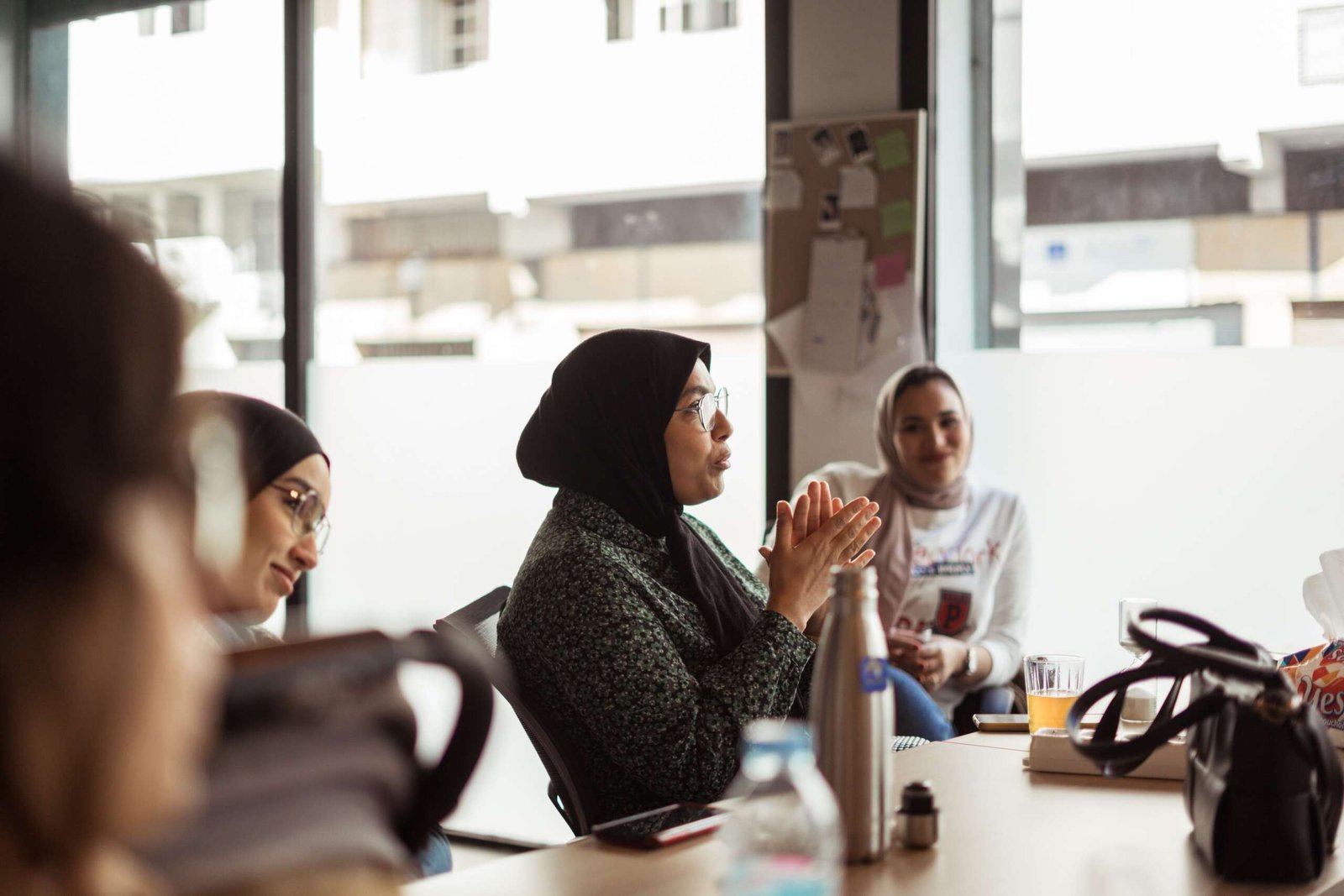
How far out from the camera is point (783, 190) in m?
3.53

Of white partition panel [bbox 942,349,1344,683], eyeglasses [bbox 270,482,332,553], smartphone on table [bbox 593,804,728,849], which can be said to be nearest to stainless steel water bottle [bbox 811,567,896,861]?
smartphone on table [bbox 593,804,728,849]

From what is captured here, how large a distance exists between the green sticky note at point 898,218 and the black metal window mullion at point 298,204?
2.01 m

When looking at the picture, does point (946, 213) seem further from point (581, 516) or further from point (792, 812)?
point (792, 812)

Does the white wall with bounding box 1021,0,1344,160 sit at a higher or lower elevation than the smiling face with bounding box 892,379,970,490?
higher

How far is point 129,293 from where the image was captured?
1.64ft

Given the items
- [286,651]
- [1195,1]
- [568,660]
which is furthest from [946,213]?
[286,651]

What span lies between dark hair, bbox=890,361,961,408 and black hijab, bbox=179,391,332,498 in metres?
1.64

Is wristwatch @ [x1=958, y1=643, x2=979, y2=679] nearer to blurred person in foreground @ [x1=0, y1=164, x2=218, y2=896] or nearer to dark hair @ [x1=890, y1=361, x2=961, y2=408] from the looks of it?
dark hair @ [x1=890, y1=361, x2=961, y2=408]

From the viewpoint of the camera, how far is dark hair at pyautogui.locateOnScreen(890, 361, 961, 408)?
3.22 metres

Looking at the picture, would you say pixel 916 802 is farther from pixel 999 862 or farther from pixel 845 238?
pixel 845 238

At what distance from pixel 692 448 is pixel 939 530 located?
1279 mm

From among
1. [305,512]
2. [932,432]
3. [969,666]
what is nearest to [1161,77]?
[932,432]

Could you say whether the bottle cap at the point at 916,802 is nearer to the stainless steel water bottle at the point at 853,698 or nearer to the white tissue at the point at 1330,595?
the stainless steel water bottle at the point at 853,698

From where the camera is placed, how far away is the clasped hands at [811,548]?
191 cm
